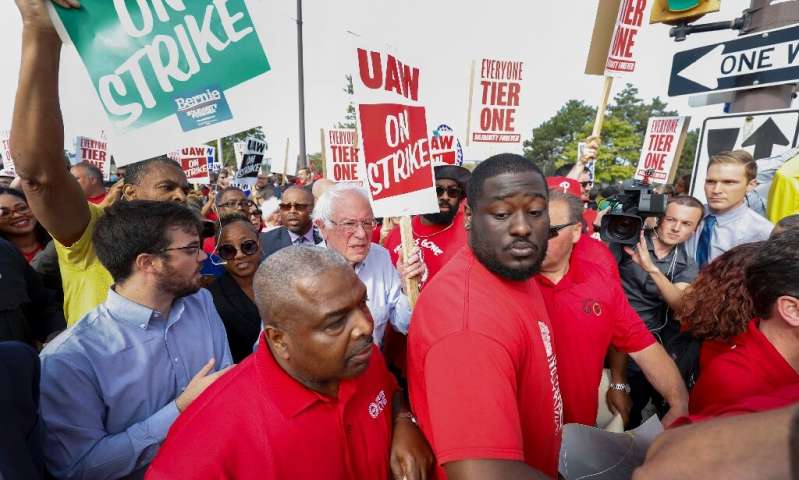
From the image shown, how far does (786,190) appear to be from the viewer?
3352 mm

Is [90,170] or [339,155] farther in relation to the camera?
[339,155]

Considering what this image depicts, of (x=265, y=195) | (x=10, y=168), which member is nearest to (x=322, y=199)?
(x=265, y=195)

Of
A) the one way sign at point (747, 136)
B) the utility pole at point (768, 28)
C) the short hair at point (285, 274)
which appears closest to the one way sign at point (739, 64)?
the utility pole at point (768, 28)

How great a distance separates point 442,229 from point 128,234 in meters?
2.51

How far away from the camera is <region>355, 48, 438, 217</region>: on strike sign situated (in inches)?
91.8

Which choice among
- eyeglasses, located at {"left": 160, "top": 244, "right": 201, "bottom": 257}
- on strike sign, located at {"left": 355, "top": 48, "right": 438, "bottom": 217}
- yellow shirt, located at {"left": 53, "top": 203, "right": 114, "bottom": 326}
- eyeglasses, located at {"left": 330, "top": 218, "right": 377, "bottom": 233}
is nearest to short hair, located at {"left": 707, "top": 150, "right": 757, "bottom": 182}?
on strike sign, located at {"left": 355, "top": 48, "right": 438, "bottom": 217}

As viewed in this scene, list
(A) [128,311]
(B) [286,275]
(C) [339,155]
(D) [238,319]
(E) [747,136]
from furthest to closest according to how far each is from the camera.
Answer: (C) [339,155] → (E) [747,136] → (D) [238,319] → (A) [128,311] → (B) [286,275]

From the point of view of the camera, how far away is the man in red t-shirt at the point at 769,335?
5.20 feet

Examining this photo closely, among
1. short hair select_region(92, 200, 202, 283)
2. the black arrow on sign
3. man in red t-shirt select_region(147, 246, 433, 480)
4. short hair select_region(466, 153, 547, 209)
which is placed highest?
the black arrow on sign

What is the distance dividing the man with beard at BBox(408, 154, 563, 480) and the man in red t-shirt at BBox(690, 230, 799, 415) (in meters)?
0.71

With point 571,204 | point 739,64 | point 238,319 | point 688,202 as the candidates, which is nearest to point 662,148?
point 739,64

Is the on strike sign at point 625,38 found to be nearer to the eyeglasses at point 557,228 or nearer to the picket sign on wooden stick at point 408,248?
the eyeglasses at point 557,228

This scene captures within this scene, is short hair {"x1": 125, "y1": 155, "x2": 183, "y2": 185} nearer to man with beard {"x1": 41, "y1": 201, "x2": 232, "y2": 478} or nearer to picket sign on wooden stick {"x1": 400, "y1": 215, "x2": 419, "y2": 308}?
man with beard {"x1": 41, "y1": 201, "x2": 232, "y2": 478}

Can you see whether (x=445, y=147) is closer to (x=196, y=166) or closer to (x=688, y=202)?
(x=196, y=166)
